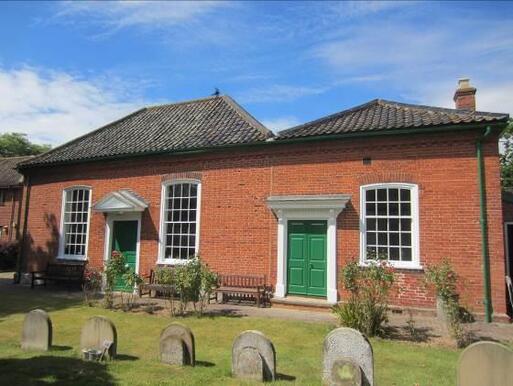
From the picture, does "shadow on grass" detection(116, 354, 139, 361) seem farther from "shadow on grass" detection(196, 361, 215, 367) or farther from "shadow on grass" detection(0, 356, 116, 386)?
"shadow on grass" detection(196, 361, 215, 367)

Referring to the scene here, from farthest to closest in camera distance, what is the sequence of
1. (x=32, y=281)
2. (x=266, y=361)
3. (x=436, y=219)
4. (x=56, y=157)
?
(x=56, y=157) → (x=32, y=281) → (x=436, y=219) → (x=266, y=361)

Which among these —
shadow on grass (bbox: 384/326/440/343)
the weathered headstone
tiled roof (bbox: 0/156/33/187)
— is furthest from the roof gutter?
tiled roof (bbox: 0/156/33/187)

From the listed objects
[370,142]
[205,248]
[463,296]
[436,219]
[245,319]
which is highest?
[370,142]

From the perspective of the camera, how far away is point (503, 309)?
10.1m

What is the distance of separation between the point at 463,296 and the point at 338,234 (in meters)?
3.54

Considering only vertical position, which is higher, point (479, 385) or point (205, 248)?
point (205, 248)

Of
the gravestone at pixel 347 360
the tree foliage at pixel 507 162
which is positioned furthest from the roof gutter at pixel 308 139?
the tree foliage at pixel 507 162

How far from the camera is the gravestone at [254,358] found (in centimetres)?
601

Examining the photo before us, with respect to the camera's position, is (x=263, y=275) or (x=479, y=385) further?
(x=263, y=275)

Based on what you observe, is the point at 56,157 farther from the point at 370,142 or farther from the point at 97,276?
the point at 370,142

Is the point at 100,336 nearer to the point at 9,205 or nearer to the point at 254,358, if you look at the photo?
the point at 254,358

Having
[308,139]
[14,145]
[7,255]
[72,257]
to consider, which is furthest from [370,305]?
[14,145]

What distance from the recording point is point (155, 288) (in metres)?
12.6

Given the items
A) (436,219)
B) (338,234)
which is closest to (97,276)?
(338,234)
